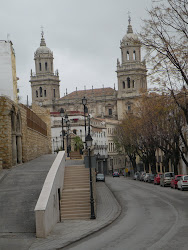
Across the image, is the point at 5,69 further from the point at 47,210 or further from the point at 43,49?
the point at 43,49

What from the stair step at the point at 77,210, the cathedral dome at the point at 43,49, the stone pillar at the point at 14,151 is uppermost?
the cathedral dome at the point at 43,49

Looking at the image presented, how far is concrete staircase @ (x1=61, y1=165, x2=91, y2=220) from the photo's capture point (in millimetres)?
21312

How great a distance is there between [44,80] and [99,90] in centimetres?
1738

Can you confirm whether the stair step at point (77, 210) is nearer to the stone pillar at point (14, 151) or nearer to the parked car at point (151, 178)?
the stone pillar at point (14, 151)

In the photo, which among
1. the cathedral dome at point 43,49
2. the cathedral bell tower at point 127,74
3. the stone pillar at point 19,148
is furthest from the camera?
the cathedral dome at point 43,49

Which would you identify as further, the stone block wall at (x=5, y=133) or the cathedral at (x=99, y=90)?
→ the cathedral at (x=99, y=90)

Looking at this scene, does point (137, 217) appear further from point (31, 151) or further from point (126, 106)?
point (126, 106)

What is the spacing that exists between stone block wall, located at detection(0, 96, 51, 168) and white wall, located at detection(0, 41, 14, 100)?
1339mm

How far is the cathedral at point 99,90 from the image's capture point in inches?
5320

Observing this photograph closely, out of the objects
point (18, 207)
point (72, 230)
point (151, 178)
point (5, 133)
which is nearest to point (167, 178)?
point (151, 178)

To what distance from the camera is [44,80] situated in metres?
150

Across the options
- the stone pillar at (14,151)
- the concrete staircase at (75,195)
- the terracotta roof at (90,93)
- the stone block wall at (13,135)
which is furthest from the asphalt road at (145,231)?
the terracotta roof at (90,93)

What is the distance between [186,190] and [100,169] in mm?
71086

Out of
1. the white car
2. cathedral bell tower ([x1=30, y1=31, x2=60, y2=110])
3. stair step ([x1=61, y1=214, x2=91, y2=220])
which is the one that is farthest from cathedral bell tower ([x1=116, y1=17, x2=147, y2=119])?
stair step ([x1=61, y1=214, x2=91, y2=220])
